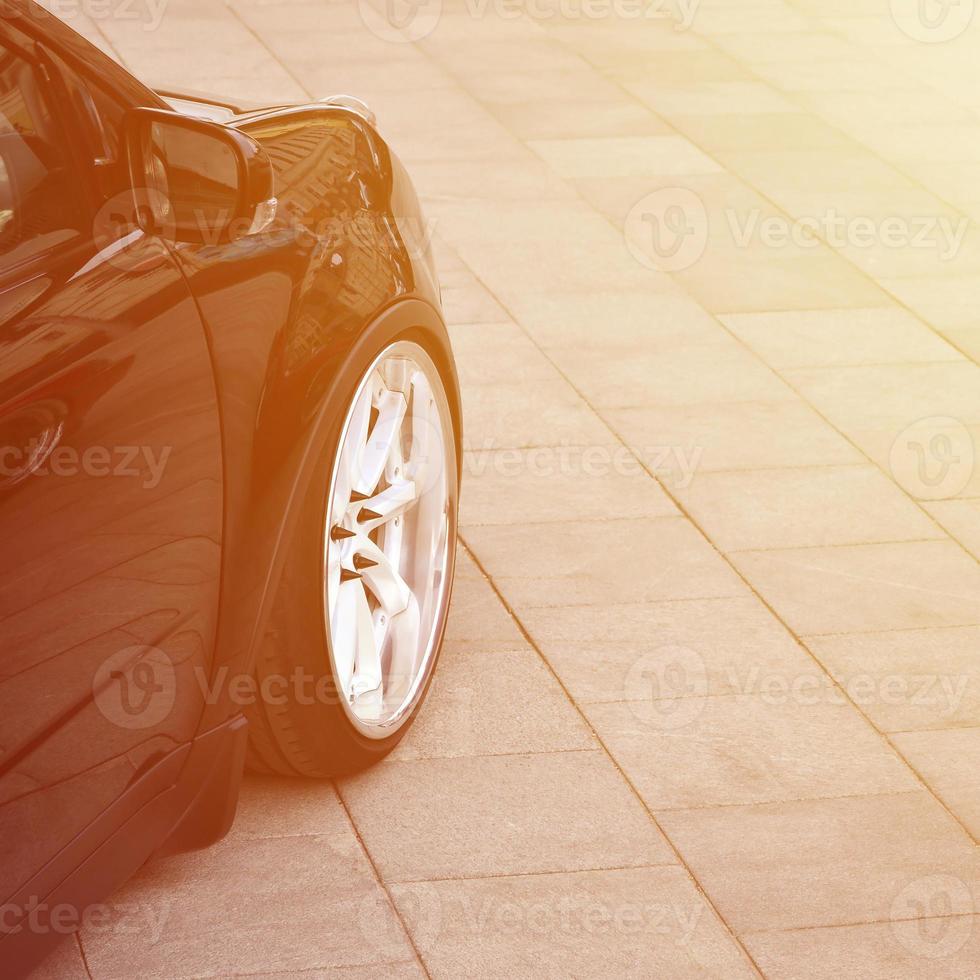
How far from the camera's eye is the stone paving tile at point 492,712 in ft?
13.0

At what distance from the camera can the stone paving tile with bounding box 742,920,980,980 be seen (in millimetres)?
3279

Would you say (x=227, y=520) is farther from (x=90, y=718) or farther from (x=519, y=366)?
(x=519, y=366)

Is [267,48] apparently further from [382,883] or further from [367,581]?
[382,883]

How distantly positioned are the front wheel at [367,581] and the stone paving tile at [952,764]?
116 centimetres

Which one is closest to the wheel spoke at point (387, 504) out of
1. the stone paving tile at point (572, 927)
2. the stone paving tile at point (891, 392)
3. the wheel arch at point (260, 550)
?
the wheel arch at point (260, 550)

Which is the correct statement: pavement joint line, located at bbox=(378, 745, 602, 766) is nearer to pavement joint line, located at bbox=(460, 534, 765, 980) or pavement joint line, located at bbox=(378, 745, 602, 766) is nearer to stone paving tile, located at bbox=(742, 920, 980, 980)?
pavement joint line, located at bbox=(460, 534, 765, 980)

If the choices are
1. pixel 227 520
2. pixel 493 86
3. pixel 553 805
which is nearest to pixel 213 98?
pixel 227 520

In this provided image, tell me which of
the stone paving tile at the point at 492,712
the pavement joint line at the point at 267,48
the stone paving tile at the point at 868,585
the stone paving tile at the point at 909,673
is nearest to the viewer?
the stone paving tile at the point at 492,712

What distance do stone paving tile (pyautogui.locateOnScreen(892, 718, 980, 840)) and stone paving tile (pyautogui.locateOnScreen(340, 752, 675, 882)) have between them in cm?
70

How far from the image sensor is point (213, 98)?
399 centimetres

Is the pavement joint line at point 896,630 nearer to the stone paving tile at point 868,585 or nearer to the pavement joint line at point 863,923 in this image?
the stone paving tile at point 868,585

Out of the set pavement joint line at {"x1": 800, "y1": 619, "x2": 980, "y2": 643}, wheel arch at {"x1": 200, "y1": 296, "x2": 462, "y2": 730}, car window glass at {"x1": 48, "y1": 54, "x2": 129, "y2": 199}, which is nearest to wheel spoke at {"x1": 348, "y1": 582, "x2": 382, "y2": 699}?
wheel arch at {"x1": 200, "y1": 296, "x2": 462, "y2": 730}

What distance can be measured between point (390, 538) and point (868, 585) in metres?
1.54

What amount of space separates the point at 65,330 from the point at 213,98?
5.31ft
